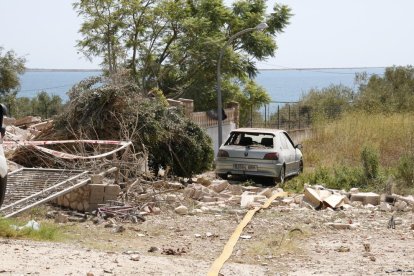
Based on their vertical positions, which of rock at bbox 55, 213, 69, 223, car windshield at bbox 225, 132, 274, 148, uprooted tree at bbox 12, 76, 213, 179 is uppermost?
uprooted tree at bbox 12, 76, 213, 179

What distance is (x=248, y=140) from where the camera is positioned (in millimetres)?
20547

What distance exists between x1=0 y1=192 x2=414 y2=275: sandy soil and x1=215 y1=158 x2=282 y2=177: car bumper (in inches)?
186

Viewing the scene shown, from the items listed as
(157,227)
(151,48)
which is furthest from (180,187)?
(151,48)

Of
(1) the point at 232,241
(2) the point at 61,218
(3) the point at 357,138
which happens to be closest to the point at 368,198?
(1) the point at 232,241

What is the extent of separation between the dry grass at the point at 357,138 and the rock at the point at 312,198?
12.2m

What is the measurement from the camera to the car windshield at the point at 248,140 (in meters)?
20.3

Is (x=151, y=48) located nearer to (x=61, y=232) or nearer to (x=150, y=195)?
(x=150, y=195)

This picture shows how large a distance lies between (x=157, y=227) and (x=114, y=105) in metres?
5.66

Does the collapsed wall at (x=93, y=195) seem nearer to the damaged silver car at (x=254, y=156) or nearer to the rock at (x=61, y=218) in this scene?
the rock at (x=61, y=218)

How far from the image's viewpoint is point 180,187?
16.8m

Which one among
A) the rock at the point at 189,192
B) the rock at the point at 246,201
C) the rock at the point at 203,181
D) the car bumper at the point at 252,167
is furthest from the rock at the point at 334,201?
the car bumper at the point at 252,167

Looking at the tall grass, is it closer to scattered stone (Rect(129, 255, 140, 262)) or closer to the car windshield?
the car windshield

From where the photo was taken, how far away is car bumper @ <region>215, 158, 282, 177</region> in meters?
19.7

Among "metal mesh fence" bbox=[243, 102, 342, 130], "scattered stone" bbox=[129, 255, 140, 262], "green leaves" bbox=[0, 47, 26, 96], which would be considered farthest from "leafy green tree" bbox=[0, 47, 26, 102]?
"scattered stone" bbox=[129, 255, 140, 262]
